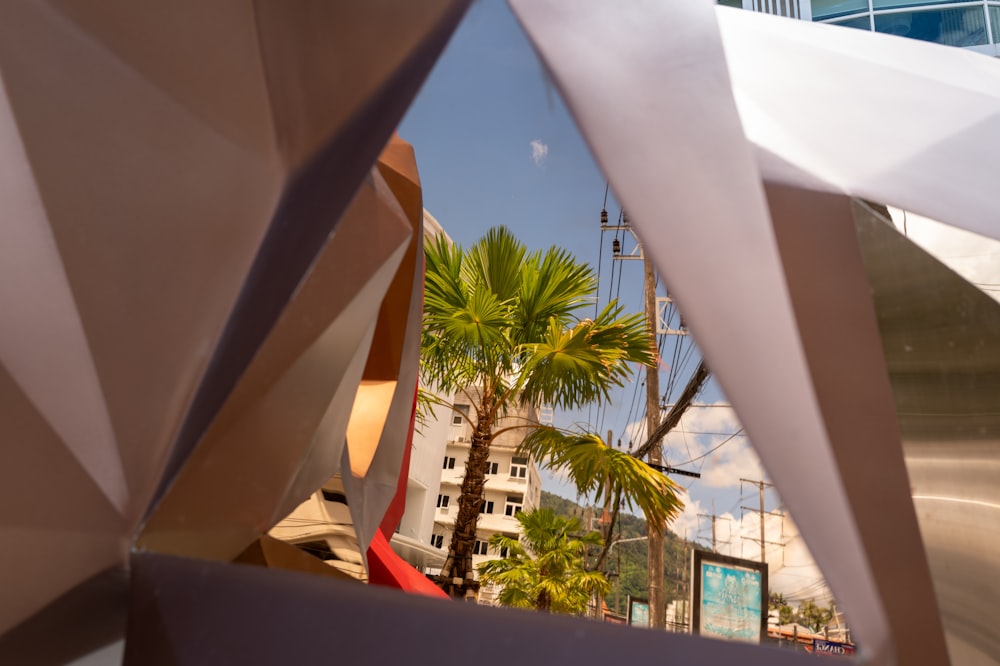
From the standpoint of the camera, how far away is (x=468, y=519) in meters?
4.24

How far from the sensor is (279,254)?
0.84m

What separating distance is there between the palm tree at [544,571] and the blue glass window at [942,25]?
10.4 meters

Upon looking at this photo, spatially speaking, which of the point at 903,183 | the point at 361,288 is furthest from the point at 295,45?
the point at 903,183

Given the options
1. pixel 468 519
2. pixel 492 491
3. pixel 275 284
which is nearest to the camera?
pixel 275 284

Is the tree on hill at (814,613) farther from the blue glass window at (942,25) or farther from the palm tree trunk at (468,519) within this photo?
the blue glass window at (942,25)

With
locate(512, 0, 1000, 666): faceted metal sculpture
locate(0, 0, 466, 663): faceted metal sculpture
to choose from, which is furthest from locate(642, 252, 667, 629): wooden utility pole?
locate(0, 0, 466, 663): faceted metal sculpture

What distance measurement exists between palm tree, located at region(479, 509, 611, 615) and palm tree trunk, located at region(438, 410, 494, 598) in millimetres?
1559

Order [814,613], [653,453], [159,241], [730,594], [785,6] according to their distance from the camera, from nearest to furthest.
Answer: [159,241]
[814,613]
[730,594]
[653,453]
[785,6]

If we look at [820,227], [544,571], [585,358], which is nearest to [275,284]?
[820,227]

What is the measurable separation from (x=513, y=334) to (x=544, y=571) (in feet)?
12.0

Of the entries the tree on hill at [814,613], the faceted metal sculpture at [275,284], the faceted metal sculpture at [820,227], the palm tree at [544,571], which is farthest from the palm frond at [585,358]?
the faceted metal sculpture at [275,284]

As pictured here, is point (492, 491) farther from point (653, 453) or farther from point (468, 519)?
point (468, 519)

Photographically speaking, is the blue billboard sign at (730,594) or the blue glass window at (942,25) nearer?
the blue billboard sign at (730,594)

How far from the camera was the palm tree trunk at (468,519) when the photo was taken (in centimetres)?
413
